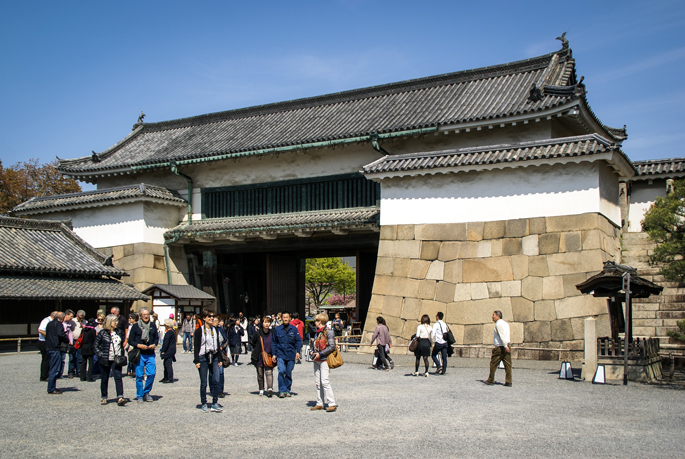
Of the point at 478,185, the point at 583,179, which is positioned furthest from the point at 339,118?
the point at 583,179

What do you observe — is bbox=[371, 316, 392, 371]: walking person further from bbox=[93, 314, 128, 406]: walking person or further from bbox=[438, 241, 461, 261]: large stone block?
bbox=[93, 314, 128, 406]: walking person

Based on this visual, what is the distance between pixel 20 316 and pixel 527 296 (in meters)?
16.4

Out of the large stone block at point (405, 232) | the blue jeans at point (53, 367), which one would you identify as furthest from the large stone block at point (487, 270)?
the blue jeans at point (53, 367)

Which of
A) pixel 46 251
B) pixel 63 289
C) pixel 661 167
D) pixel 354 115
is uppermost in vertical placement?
pixel 354 115

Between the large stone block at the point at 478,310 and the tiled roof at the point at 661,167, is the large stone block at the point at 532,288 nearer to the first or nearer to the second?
the large stone block at the point at 478,310

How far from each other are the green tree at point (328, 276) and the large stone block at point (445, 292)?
36838 mm

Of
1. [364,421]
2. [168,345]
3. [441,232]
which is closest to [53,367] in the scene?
[168,345]

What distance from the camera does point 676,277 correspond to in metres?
12.3

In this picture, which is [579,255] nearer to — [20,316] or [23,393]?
[23,393]

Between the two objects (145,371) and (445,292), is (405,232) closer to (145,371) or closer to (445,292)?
(445,292)

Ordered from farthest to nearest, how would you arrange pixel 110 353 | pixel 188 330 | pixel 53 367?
pixel 188 330
pixel 53 367
pixel 110 353

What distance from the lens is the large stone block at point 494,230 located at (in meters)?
18.3

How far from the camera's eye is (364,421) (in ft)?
29.0

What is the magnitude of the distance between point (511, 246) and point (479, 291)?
5.32 ft
